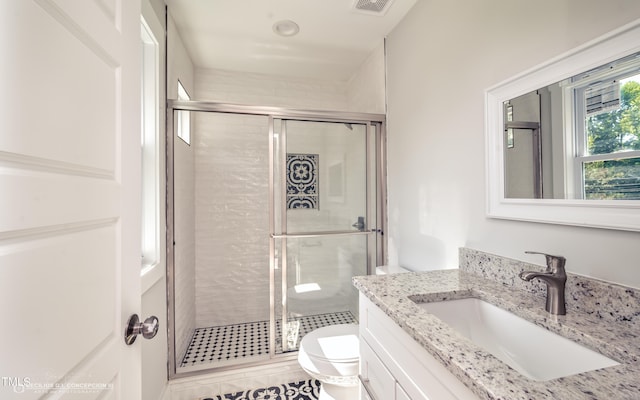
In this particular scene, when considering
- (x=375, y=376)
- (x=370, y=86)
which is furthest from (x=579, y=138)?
(x=370, y=86)

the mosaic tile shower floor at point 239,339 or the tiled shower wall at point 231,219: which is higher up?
the tiled shower wall at point 231,219

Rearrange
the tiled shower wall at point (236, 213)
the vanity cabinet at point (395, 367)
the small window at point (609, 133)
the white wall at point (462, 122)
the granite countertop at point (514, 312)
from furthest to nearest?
the tiled shower wall at point (236, 213)
the white wall at point (462, 122)
the small window at point (609, 133)
the vanity cabinet at point (395, 367)
the granite countertop at point (514, 312)

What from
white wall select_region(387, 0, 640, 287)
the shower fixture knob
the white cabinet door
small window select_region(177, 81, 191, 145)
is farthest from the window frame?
small window select_region(177, 81, 191, 145)

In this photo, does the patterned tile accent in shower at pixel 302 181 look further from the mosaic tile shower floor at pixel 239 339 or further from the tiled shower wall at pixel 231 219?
the mosaic tile shower floor at pixel 239 339

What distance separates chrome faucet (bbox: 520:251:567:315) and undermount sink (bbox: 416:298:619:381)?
0.27 ft

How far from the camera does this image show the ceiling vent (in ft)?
5.65

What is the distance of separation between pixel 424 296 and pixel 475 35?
1.23 m

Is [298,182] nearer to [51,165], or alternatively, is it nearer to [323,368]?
[323,368]

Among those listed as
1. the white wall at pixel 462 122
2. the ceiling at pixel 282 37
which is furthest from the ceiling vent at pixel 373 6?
the white wall at pixel 462 122

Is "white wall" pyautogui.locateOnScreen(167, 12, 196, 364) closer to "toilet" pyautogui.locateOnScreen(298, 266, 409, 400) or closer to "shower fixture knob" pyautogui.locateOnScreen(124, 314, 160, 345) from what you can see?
"toilet" pyautogui.locateOnScreen(298, 266, 409, 400)

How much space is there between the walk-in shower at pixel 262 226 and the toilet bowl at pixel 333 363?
528mm

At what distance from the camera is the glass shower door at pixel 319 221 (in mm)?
2104

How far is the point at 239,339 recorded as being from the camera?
2391mm

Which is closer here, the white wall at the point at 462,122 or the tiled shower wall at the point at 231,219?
the white wall at the point at 462,122
